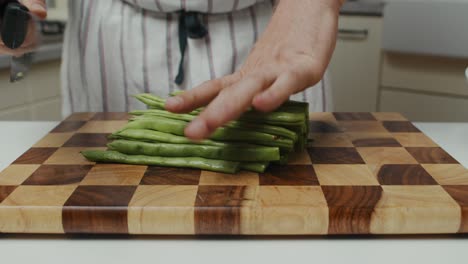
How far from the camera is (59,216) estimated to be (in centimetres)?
71

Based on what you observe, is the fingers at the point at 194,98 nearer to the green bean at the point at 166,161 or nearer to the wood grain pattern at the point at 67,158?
the green bean at the point at 166,161

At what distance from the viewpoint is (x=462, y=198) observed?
75cm

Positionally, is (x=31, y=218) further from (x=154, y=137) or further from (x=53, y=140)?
(x=53, y=140)

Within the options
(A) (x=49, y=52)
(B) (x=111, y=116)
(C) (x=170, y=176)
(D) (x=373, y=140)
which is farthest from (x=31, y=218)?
(A) (x=49, y=52)

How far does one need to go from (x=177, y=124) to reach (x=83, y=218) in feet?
0.88

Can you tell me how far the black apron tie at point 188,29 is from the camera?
1.27 metres

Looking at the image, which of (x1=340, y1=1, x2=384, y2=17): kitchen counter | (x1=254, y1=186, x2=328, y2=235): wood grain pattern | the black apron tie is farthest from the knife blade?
(x1=340, y1=1, x2=384, y2=17): kitchen counter

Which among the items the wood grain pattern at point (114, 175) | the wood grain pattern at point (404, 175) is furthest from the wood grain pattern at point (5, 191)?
the wood grain pattern at point (404, 175)

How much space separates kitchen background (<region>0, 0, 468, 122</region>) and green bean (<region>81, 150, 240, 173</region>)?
139 cm

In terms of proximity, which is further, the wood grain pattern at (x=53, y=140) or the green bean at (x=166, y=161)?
the wood grain pattern at (x=53, y=140)

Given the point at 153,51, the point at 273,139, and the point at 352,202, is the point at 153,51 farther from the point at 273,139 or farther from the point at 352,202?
the point at 352,202

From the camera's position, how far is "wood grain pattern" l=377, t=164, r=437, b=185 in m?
0.81

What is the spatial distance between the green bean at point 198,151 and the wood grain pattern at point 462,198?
0.27 meters

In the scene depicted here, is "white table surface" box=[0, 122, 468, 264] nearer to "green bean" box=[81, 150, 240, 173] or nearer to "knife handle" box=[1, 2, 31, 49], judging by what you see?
"green bean" box=[81, 150, 240, 173]
